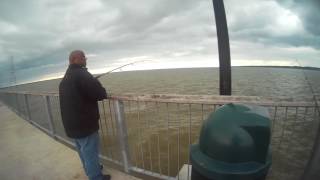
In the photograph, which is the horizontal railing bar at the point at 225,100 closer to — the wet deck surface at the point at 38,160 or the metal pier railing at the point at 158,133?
the metal pier railing at the point at 158,133

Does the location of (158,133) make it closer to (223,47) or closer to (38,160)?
(38,160)

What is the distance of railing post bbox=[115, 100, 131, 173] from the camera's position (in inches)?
123

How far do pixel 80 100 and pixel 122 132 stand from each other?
807mm

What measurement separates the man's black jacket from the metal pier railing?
1.31 ft

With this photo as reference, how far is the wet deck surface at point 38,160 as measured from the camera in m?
3.48

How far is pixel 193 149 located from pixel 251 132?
0.39 metres

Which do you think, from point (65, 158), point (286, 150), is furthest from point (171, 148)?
point (65, 158)

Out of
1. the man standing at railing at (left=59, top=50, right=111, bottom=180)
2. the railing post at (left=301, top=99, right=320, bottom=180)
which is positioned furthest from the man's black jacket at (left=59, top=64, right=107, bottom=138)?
the railing post at (left=301, top=99, right=320, bottom=180)

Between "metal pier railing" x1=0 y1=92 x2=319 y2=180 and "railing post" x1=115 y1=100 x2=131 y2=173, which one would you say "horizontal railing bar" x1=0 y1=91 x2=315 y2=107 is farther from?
"railing post" x1=115 y1=100 x2=131 y2=173

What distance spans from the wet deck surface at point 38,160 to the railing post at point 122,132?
183 millimetres

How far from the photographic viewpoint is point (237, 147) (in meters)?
1.24

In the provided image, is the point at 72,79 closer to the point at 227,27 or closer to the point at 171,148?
the point at 227,27

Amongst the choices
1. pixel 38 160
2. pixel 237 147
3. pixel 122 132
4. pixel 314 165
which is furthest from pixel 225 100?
pixel 38 160

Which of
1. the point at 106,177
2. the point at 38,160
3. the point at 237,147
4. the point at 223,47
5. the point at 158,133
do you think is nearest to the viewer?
the point at 237,147
